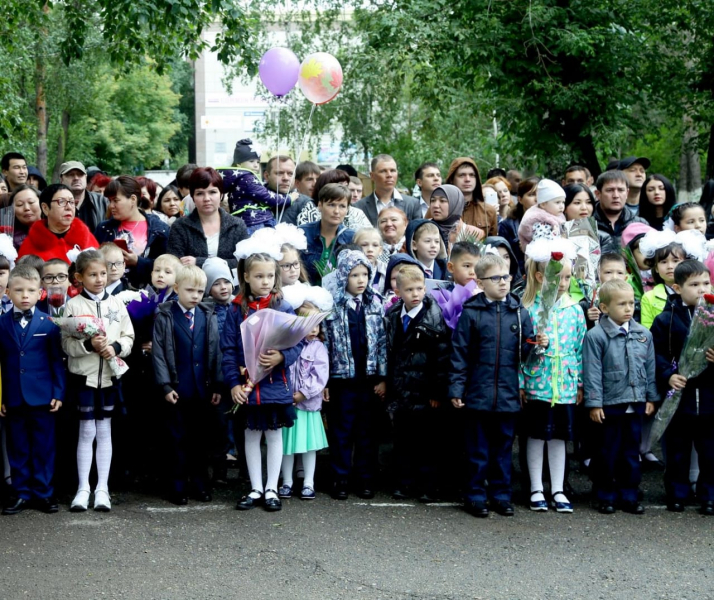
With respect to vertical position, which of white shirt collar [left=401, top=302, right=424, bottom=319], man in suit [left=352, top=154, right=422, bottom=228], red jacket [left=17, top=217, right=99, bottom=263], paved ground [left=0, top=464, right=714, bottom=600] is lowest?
paved ground [left=0, top=464, right=714, bottom=600]

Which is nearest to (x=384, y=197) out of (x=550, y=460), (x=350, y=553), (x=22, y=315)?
(x=550, y=460)

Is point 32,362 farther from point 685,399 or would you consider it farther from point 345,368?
point 685,399

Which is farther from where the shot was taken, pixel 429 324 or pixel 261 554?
pixel 429 324

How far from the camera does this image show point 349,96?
30.2 metres

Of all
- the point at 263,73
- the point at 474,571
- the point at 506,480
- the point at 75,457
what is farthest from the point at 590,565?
the point at 263,73

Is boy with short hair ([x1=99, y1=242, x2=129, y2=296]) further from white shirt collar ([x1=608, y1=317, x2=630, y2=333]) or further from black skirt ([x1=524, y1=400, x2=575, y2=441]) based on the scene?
white shirt collar ([x1=608, y1=317, x2=630, y2=333])

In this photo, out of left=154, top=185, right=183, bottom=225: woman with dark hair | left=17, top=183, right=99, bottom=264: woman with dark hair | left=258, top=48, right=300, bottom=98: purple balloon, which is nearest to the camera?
left=17, top=183, right=99, bottom=264: woman with dark hair

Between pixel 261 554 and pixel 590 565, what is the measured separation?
1.86m

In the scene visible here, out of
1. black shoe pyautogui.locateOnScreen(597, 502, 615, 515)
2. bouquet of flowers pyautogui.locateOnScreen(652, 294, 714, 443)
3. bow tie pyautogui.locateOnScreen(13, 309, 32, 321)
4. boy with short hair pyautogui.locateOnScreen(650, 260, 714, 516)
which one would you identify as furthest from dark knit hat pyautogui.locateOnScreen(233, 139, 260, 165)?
black shoe pyautogui.locateOnScreen(597, 502, 615, 515)

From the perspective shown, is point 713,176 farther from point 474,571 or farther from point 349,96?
point 349,96

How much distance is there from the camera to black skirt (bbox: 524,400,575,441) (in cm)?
659

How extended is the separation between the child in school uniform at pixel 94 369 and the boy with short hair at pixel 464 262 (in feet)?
7.68

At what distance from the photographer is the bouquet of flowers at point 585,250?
23.2 ft

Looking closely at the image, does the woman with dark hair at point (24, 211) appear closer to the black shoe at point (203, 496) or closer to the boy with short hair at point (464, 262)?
the black shoe at point (203, 496)
